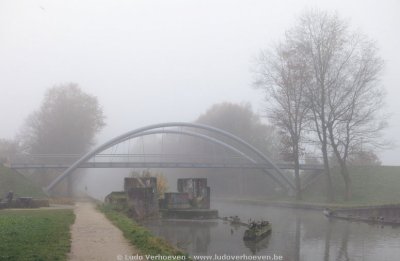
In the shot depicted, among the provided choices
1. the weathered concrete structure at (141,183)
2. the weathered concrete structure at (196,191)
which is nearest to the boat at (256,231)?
the weathered concrete structure at (141,183)

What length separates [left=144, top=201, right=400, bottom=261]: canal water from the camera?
1594 centimetres

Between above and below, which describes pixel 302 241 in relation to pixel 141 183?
below

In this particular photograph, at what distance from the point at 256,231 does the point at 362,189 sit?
1152 inches

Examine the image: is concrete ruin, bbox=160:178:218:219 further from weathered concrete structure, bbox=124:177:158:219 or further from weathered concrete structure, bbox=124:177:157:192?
weathered concrete structure, bbox=124:177:157:192

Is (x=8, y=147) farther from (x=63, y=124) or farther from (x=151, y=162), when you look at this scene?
(x=151, y=162)

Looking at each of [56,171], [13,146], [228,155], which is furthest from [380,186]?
[13,146]

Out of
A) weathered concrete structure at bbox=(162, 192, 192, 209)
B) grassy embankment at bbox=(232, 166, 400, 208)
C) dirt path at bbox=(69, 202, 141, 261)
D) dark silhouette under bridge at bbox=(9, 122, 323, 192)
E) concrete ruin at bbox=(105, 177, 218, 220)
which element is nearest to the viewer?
dirt path at bbox=(69, 202, 141, 261)

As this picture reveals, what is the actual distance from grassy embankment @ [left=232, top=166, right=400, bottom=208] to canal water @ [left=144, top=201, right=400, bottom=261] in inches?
618

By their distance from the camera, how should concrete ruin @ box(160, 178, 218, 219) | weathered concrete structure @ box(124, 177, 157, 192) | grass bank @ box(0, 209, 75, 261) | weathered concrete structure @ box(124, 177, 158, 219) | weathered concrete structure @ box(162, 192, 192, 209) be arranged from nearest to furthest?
grass bank @ box(0, 209, 75, 261) < weathered concrete structure @ box(124, 177, 158, 219) < concrete ruin @ box(160, 178, 218, 219) < weathered concrete structure @ box(124, 177, 157, 192) < weathered concrete structure @ box(162, 192, 192, 209)

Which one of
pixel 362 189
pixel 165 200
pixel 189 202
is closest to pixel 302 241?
pixel 165 200

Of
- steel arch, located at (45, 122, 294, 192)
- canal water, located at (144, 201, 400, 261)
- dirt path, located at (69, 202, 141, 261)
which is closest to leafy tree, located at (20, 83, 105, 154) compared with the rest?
steel arch, located at (45, 122, 294, 192)

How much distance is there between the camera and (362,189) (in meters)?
45.6

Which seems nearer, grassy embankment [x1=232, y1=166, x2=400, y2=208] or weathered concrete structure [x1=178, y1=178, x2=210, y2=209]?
weathered concrete structure [x1=178, y1=178, x2=210, y2=209]

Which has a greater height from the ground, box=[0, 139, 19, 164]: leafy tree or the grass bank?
box=[0, 139, 19, 164]: leafy tree
